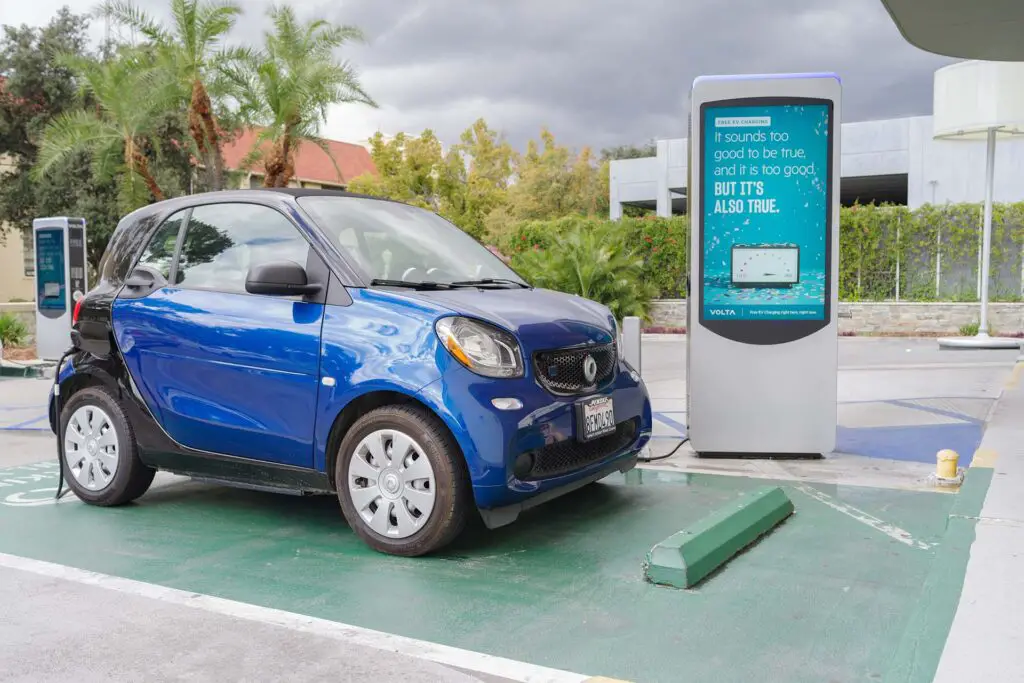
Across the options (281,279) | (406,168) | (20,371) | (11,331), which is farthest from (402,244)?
(406,168)

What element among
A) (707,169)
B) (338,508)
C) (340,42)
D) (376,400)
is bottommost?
(338,508)

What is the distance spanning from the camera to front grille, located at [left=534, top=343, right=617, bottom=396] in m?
4.66

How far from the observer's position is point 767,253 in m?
6.72

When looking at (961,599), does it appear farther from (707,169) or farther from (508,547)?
(707,169)

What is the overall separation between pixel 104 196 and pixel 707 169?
24553 mm

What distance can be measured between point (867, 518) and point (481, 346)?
94.3 inches

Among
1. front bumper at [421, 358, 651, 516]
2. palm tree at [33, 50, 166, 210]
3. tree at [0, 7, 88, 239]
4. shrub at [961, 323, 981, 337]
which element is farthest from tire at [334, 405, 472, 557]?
tree at [0, 7, 88, 239]

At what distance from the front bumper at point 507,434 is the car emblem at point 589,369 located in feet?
0.35

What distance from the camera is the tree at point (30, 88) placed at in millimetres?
26750

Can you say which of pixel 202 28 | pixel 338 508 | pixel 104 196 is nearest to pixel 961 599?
pixel 338 508

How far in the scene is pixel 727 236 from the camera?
675 centimetres

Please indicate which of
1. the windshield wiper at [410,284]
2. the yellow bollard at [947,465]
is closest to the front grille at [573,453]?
the windshield wiper at [410,284]

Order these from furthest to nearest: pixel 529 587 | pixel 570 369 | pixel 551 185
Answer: pixel 551 185
pixel 570 369
pixel 529 587

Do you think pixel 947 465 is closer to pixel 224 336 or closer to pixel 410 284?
pixel 410 284
